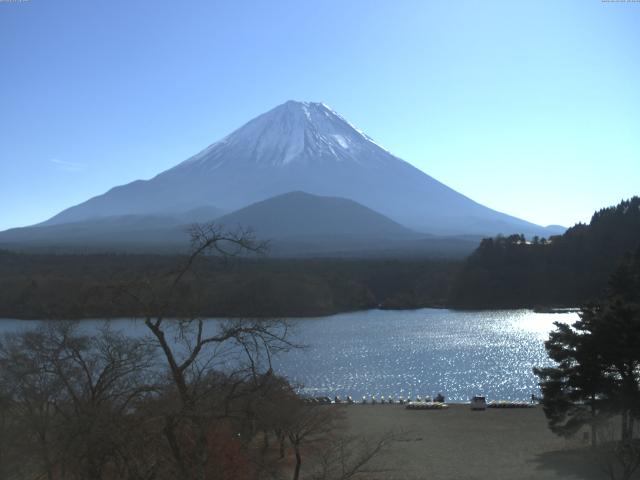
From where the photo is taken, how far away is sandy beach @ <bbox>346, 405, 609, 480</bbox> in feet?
27.2

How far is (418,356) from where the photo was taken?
800 inches

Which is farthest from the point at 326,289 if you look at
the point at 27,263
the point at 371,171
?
the point at 371,171

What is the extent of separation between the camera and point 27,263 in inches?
1551

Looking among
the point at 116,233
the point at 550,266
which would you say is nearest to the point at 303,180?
the point at 116,233

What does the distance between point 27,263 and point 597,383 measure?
3636 centimetres

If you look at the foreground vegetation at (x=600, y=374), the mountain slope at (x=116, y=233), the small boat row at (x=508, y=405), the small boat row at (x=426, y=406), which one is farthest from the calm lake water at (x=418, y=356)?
the mountain slope at (x=116, y=233)

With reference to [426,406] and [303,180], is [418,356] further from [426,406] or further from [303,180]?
[303,180]

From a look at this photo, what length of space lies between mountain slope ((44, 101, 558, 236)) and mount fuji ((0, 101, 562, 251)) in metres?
0.13

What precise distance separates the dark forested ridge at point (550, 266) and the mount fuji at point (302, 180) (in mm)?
54393

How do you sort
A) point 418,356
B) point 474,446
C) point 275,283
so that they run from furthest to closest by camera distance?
point 275,283
point 418,356
point 474,446

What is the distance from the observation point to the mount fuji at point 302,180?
3735 inches

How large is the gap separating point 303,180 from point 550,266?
2431 inches

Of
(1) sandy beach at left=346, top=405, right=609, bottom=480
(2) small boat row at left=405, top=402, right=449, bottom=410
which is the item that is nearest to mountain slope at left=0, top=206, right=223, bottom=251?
(2) small boat row at left=405, top=402, right=449, bottom=410

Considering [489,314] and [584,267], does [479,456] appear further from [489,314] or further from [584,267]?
[584,267]
